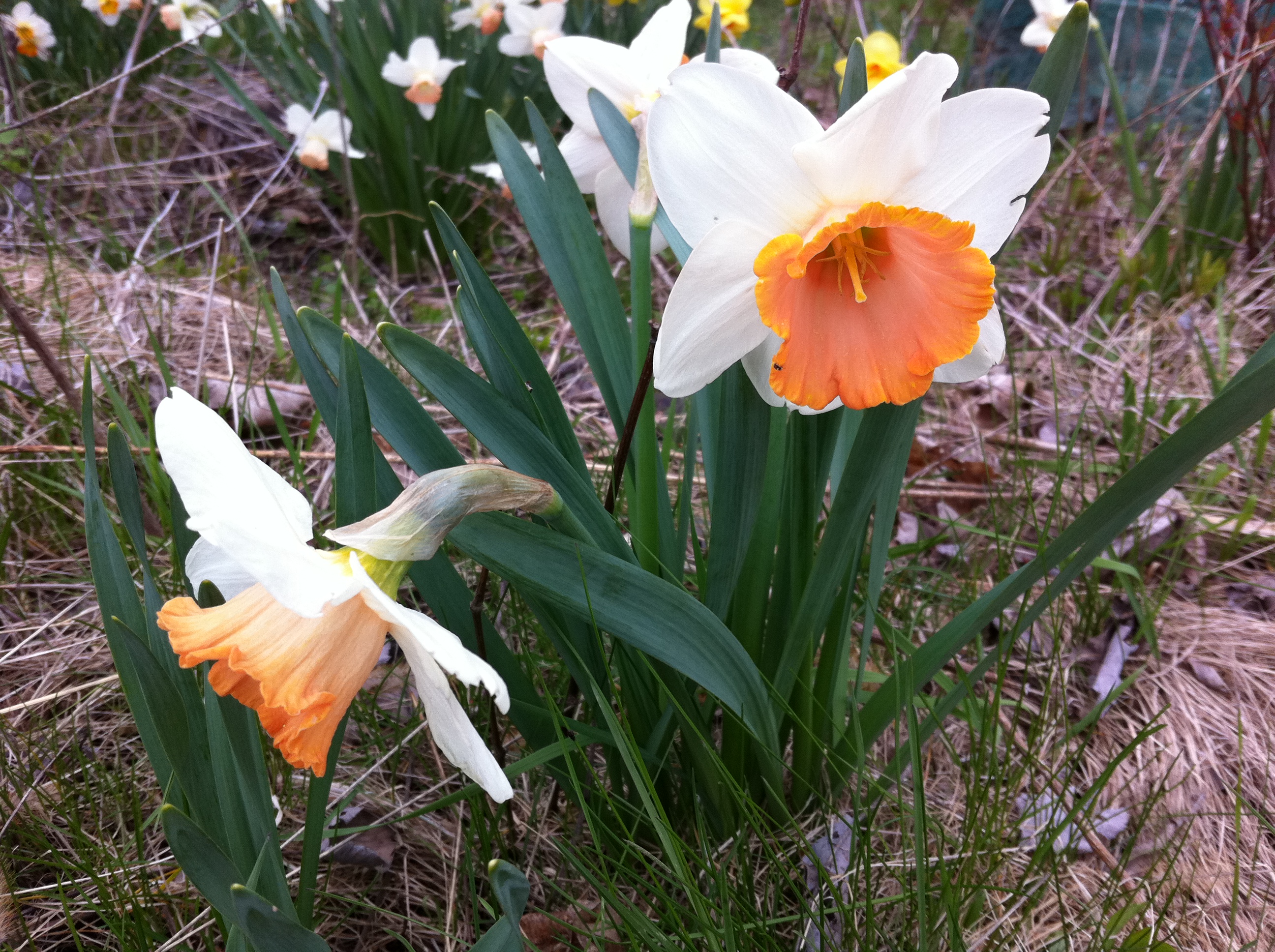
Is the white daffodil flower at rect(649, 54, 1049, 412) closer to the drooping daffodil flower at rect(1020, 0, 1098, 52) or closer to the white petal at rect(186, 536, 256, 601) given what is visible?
the white petal at rect(186, 536, 256, 601)

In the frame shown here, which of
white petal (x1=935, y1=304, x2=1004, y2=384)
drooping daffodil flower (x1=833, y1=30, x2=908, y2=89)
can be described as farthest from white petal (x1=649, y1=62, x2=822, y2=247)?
drooping daffodil flower (x1=833, y1=30, x2=908, y2=89)

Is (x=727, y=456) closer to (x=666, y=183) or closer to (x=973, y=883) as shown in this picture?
(x=666, y=183)

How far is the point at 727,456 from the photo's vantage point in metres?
0.97

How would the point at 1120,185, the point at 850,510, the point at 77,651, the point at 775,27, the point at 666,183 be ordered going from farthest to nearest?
the point at 775,27 → the point at 1120,185 → the point at 77,651 → the point at 850,510 → the point at 666,183

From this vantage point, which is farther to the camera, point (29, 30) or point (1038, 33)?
point (29, 30)

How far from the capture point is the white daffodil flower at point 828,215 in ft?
2.53

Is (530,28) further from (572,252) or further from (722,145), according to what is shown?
(722,145)

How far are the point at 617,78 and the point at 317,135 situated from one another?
2.18 meters

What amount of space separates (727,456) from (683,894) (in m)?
0.58

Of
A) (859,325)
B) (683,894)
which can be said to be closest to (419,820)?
(683,894)

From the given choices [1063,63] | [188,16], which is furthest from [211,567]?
[188,16]

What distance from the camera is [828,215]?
0.83 m

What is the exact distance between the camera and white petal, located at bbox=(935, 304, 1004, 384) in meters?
0.88

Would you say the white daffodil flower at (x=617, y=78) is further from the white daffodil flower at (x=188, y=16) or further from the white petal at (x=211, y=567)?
the white daffodil flower at (x=188, y=16)
